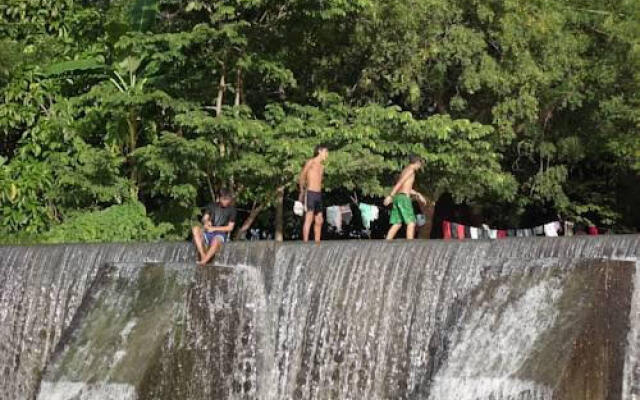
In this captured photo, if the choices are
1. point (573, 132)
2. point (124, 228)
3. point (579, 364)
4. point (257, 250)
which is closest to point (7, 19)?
point (124, 228)

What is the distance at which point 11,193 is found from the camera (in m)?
21.3

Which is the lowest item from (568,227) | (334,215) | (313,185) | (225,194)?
(568,227)

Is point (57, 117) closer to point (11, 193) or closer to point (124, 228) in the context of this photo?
point (11, 193)

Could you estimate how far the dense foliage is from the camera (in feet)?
65.4

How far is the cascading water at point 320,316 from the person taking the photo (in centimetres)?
1081

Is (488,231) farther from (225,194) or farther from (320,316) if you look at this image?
(320,316)

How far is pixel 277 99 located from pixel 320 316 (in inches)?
395

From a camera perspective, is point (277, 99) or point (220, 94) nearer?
point (220, 94)

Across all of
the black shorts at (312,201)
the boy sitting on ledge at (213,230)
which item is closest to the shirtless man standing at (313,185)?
the black shorts at (312,201)

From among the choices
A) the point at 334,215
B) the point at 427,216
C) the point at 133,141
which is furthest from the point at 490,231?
the point at 133,141

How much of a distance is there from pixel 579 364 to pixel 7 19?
16.4 m

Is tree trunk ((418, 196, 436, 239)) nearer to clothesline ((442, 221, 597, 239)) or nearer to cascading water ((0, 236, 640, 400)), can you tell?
clothesline ((442, 221, 597, 239))

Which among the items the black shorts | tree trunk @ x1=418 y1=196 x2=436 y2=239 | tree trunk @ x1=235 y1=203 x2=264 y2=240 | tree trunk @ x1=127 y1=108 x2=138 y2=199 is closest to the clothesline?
tree trunk @ x1=418 y1=196 x2=436 y2=239

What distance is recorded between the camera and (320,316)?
13.1 m
